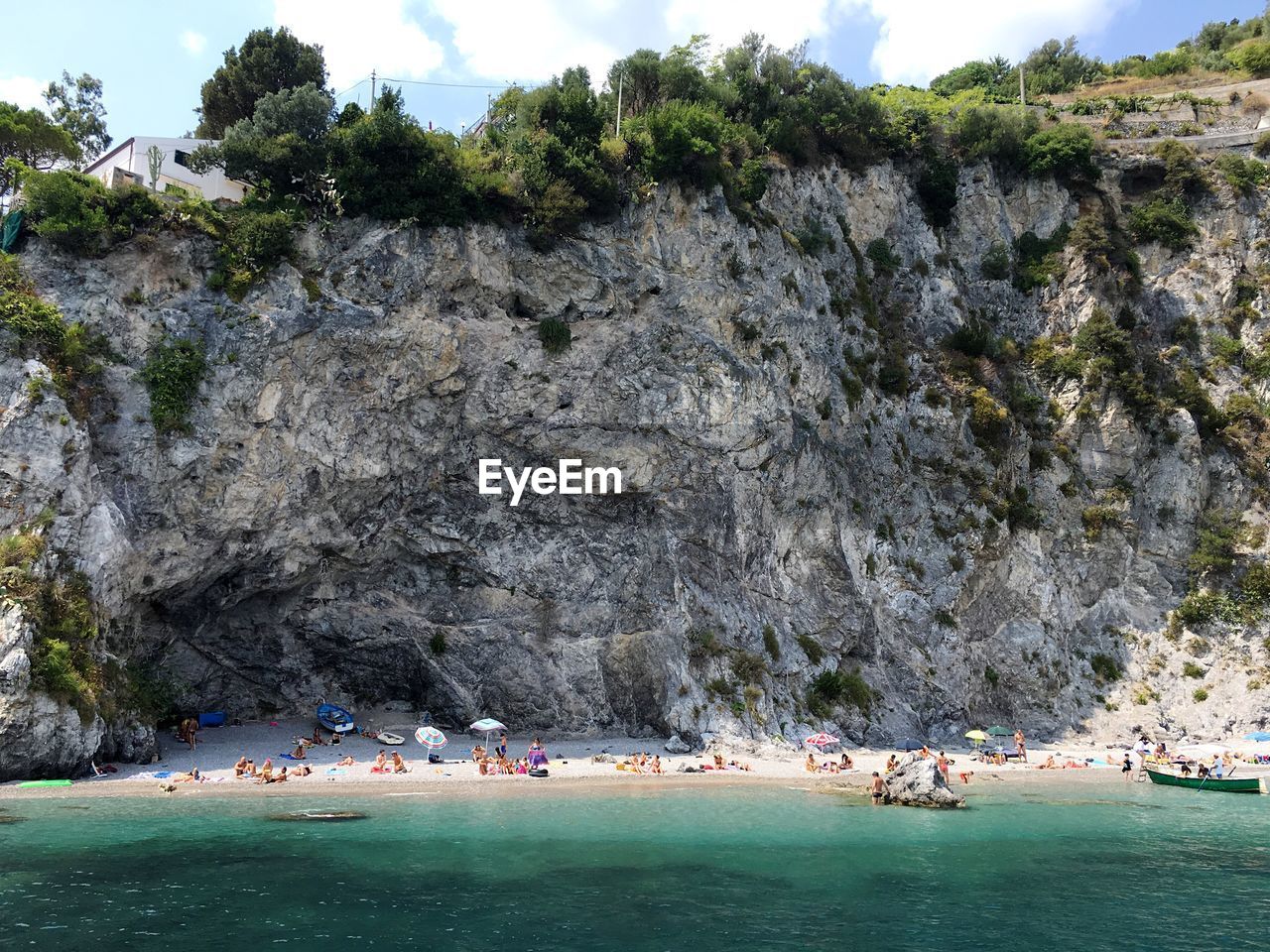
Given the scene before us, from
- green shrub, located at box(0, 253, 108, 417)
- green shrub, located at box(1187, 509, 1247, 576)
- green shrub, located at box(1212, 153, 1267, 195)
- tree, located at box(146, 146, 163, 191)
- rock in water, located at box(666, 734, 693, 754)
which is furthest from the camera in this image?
green shrub, located at box(1212, 153, 1267, 195)

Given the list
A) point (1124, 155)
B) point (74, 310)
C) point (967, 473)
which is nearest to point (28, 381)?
point (74, 310)

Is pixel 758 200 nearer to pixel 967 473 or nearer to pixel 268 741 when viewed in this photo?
pixel 967 473

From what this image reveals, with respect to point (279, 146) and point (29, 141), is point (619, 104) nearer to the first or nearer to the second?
point (279, 146)

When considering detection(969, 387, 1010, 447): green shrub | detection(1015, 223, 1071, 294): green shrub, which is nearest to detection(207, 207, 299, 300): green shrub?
detection(969, 387, 1010, 447): green shrub

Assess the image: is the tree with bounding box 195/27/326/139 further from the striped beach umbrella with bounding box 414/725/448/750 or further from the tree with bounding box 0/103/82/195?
the striped beach umbrella with bounding box 414/725/448/750

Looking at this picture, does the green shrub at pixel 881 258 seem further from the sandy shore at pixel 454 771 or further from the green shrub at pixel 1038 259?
the sandy shore at pixel 454 771

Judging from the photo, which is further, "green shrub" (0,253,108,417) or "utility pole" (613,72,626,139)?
"utility pole" (613,72,626,139)
